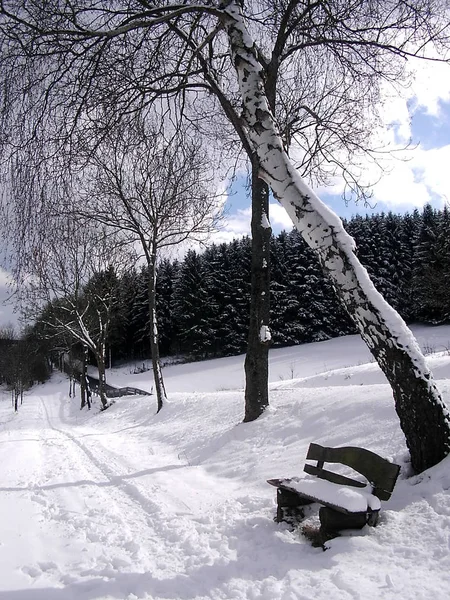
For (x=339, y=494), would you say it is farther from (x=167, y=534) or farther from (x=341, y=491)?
(x=167, y=534)

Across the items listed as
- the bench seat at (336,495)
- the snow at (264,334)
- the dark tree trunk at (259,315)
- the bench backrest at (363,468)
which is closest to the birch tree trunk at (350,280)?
the bench backrest at (363,468)

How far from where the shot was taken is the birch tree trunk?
14.2 ft

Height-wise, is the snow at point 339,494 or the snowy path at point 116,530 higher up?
the snow at point 339,494

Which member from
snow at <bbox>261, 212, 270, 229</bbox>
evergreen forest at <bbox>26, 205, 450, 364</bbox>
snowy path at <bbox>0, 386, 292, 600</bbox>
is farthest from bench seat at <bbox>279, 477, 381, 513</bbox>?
evergreen forest at <bbox>26, 205, 450, 364</bbox>

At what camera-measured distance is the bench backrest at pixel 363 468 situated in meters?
3.88

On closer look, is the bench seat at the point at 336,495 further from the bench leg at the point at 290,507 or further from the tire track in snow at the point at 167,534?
the tire track in snow at the point at 167,534

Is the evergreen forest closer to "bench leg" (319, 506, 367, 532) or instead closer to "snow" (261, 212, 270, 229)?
"snow" (261, 212, 270, 229)

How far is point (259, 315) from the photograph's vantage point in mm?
8305

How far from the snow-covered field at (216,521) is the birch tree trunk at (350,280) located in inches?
14.9

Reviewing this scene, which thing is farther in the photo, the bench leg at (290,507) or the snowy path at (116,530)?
the bench leg at (290,507)

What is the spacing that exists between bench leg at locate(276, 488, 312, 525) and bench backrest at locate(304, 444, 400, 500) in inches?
15.4

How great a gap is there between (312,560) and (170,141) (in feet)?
Result: 19.1

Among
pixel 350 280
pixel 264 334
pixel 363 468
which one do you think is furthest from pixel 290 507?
pixel 264 334

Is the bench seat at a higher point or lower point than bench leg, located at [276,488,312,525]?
higher
